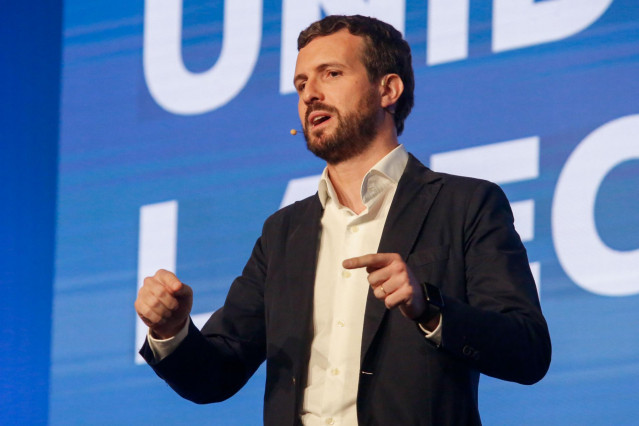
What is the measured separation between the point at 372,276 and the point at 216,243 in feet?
5.27

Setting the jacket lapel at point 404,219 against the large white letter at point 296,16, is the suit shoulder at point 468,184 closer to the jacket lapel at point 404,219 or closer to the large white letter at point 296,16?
the jacket lapel at point 404,219

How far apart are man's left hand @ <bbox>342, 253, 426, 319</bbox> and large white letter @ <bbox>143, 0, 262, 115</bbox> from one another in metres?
1.74

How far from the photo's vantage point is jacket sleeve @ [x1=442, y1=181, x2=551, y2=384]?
1.62m

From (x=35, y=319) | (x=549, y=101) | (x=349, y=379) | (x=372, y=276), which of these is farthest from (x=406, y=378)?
(x=35, y=319)

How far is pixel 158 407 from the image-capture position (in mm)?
3045

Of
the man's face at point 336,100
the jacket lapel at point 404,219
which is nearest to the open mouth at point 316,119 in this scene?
the man's face at point 336,100

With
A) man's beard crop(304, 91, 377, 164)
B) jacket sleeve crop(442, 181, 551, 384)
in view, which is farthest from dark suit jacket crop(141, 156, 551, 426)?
man's beard crop(304, 91, 377, 164)

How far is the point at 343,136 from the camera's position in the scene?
207 cm

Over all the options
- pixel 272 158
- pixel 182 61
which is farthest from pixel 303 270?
pixel 182 61

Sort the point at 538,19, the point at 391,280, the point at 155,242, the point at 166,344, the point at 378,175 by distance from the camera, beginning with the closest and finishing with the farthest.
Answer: the point at 391,280 → the point at 166,344 → the point at 378,175 → the point at 538,19 → the point at 155,242

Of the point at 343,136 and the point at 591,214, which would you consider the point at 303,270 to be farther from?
the point at 591,214

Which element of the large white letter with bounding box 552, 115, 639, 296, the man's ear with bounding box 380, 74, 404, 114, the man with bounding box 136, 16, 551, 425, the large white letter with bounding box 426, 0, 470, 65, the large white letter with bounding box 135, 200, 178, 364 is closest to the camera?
the man with bounding box 136, 16, 551, 425

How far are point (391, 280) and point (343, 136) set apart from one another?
2.00 ft

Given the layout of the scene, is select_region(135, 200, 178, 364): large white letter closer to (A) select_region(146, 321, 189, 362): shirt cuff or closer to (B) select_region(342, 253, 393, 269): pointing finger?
(A) select_region(146, 321, 189, 362): shirt cuff
